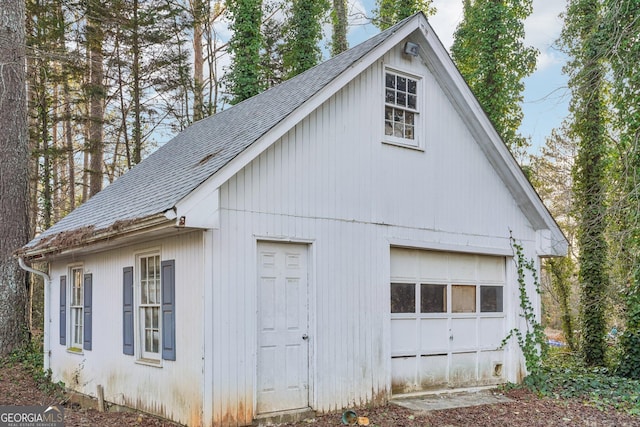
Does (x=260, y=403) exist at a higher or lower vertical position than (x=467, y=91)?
lower

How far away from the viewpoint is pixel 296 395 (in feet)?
24.9

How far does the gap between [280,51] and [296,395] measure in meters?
17.6

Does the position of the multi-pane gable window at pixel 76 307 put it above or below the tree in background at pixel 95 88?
below

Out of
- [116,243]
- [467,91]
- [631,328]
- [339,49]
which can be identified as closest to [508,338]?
[631,328]

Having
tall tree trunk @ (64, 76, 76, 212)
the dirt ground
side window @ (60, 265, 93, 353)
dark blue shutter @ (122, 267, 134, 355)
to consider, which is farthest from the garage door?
tall tree trunk @ (64, 76, 76, 212)

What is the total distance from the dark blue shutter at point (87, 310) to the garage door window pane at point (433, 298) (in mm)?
5470

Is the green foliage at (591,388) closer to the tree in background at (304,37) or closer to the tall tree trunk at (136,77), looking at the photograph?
the tree in background at (304,37)

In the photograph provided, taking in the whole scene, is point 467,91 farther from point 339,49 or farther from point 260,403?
point 339,49

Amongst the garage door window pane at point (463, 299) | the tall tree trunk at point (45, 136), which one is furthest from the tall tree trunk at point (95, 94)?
the garage door window pane at point (463, 299)

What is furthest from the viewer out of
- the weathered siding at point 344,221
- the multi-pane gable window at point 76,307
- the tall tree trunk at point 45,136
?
the tall tree trunk at point 45,136

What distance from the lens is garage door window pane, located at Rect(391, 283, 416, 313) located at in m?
9.00

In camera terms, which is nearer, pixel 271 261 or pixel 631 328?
pixel 271 261

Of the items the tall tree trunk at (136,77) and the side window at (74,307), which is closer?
the side window at (74,307)

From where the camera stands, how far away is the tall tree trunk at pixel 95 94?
59.6 feet
